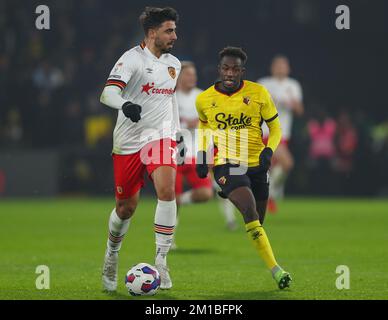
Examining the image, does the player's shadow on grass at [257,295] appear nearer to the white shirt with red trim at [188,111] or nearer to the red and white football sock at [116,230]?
the red and white football sock at [116,230]

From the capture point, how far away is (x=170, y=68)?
8859 millimetres

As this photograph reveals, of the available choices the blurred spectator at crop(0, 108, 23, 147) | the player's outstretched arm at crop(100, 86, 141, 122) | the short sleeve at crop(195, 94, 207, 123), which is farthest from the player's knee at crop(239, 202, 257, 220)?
the blurred spectator at crop(0, 108, 23, 147)

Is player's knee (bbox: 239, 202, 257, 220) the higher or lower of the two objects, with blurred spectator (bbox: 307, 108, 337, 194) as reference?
higher

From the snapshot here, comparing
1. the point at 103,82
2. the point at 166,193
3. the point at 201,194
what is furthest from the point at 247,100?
the point at 103,82

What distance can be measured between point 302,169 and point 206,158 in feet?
44.9

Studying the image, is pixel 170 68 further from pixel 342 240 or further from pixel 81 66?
pixel 81 66

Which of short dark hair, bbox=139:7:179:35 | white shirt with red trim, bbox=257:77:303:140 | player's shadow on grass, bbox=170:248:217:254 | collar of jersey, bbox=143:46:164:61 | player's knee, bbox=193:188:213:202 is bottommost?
player's shadow on grass, bbox=170:248:217:254

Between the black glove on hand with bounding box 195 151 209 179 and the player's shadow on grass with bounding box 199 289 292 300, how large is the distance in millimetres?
1324

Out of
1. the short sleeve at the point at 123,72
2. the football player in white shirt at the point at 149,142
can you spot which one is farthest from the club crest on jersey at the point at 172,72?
the short sleeve at the point at 123,72

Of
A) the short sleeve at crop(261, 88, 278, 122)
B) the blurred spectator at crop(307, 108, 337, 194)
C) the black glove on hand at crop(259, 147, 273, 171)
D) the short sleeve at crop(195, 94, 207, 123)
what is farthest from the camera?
the blurred spectator at crop(307, 108, 337, 194)

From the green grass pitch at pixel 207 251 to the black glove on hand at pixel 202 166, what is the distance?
36.5 inches

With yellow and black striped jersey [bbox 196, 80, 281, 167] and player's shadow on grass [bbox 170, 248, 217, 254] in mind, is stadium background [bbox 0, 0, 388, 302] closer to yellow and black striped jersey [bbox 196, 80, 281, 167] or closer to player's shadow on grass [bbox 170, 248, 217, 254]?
player's shadow on grass [bbox 170, 248, 217, 254]

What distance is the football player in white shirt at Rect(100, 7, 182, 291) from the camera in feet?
28.0

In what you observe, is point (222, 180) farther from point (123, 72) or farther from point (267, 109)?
point (123, 72)
